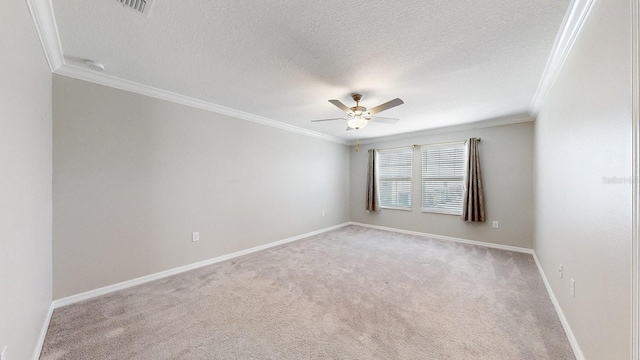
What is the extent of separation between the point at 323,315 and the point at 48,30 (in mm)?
3105

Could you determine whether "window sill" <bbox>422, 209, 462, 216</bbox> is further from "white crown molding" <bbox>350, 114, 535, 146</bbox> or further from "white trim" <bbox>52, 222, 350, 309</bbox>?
"white trim" <bbox>52, 222, 350, 309</bbox>

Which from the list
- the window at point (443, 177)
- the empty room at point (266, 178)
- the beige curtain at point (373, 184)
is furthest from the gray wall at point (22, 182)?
→ the window at point (443, 177)

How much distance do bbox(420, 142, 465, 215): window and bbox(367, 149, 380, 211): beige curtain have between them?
1059mm

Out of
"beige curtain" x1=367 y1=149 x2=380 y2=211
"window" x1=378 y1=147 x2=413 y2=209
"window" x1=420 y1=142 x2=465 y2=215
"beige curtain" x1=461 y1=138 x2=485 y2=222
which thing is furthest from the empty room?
"beige curtain" x1=367 y1=149 x2=380 y2=211

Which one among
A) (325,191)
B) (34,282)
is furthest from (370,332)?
(325,191)

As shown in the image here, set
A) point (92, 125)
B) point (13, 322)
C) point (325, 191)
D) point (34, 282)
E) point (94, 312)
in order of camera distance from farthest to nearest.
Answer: point (325, 191) < point (92, 125) < point (94, 312) < point (34, 282) < point (13, 322)

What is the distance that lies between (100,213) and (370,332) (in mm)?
2937

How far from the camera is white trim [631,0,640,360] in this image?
88 cm

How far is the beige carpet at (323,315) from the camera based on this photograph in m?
1.59

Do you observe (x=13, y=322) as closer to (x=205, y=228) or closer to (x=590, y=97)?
(x=205, y=228)

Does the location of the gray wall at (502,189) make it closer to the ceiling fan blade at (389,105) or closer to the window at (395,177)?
the window at (395,177)

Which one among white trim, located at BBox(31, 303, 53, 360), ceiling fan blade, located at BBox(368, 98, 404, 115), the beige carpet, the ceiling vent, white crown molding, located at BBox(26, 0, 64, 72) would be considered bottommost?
the beige carpet

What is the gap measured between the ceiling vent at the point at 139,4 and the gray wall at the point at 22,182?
50 cm

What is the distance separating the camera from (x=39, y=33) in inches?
62.8
